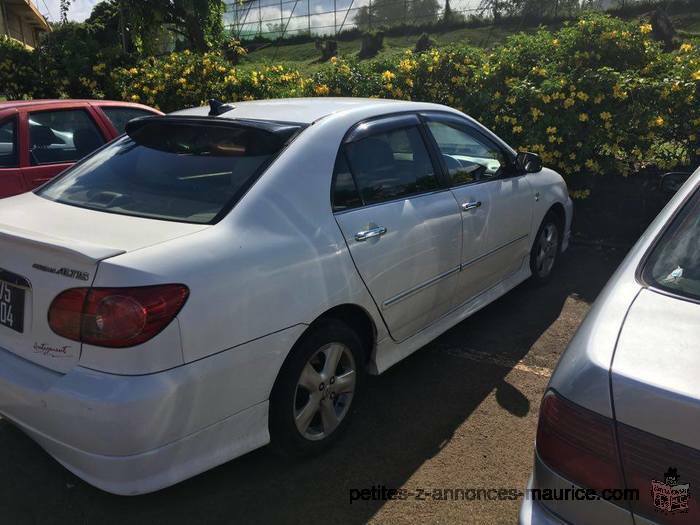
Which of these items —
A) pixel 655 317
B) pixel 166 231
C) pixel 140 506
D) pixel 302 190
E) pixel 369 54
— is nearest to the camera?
pixel 655 317

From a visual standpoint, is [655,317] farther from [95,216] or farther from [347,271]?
[95,216]

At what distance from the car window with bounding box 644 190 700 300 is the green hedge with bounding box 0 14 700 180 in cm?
423

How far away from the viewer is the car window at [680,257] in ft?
5.97

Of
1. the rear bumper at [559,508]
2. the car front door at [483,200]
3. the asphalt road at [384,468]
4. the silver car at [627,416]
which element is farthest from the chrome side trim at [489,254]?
the rear bumper at [559,508]

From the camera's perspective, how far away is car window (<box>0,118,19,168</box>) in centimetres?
486

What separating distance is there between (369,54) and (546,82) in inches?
1201

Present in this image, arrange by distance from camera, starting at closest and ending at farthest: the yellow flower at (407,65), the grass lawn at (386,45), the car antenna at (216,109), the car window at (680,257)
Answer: the car window at (680,257), the car antenna at (216,109), the yellow flower at (407,65), the grass lawn at (386,45)

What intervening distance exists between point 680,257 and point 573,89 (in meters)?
4.62

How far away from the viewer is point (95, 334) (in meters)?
2.05

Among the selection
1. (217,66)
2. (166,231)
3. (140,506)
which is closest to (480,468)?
(140,506)

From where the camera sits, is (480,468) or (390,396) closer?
(480,468)

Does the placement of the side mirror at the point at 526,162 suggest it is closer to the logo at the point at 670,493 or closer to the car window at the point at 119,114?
the logo at the point at 670,493

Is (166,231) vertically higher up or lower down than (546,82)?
lower down

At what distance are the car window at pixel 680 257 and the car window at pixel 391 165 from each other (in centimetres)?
144
